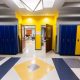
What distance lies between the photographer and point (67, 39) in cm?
711

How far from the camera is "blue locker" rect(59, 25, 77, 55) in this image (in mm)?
6992

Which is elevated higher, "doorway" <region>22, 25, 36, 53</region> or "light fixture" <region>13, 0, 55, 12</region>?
"light fixture" <region>13, 0, 55, 12</region>

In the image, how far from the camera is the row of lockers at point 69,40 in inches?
275

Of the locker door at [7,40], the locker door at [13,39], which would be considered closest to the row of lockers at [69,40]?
the locker door at [13,39]

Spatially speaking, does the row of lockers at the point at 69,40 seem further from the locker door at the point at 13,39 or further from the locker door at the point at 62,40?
the locker door at the point at 13,39

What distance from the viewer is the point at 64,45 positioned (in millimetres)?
7184

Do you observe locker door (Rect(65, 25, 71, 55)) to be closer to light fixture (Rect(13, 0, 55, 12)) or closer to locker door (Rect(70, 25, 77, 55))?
locker door (Rect(70, 25, 77, 55))

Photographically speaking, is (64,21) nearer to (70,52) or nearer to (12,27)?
(70,52)

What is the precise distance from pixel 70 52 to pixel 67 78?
361 cm

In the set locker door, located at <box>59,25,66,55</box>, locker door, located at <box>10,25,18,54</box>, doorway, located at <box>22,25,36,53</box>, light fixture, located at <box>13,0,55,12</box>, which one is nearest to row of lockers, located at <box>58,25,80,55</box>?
locker door, located at <box>59,25,66,55</box>

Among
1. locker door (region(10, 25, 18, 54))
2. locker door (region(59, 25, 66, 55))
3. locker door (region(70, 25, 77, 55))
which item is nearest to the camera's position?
locker door (region(70, 25, 77, 55))

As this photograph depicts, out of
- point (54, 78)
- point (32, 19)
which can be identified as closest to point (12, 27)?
point (32, 19)

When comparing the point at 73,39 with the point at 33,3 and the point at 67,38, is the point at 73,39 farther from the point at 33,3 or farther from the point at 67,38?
the point at 33,3

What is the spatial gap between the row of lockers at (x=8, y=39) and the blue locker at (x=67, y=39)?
2.92 meters
